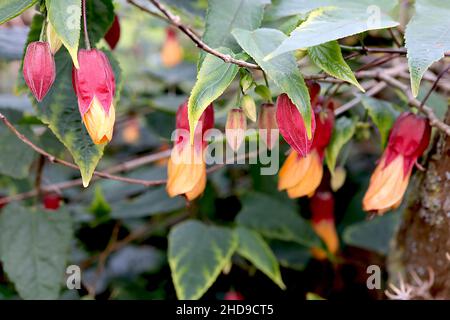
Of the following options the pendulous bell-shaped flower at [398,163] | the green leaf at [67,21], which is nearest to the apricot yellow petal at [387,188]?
the pendulous bell-shaped flower at [398,163]

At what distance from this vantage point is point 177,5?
877 mm

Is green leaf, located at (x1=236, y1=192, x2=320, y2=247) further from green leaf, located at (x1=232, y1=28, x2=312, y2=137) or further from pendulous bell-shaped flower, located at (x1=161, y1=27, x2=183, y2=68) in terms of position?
pendulous bell-shaped flower, located at (x1=161, y1=27, x2=183, y2=68)

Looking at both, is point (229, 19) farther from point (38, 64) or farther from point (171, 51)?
point (171, 51)

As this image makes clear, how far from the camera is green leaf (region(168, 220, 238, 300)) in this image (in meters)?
0.79

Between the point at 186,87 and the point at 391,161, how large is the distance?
91 centimetres

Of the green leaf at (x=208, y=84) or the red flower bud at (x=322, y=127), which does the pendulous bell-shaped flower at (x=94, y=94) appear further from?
the red flower bud at (x=322, y=127)

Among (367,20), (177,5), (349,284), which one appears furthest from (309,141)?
(349,284)

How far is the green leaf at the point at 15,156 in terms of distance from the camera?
2.90ft

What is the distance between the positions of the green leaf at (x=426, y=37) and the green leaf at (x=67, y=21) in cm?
27

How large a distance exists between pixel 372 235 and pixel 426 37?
1.78ft

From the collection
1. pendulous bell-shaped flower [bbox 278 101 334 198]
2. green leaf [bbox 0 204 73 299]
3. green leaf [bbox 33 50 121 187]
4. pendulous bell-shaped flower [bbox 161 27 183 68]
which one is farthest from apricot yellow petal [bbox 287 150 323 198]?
pendulous bell-shaped flower [bbox 161 27 183 68]

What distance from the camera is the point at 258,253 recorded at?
2.88ft

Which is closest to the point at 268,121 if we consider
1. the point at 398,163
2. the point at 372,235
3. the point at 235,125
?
the point at 235,125

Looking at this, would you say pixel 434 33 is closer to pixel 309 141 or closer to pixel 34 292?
pixel 309 141
